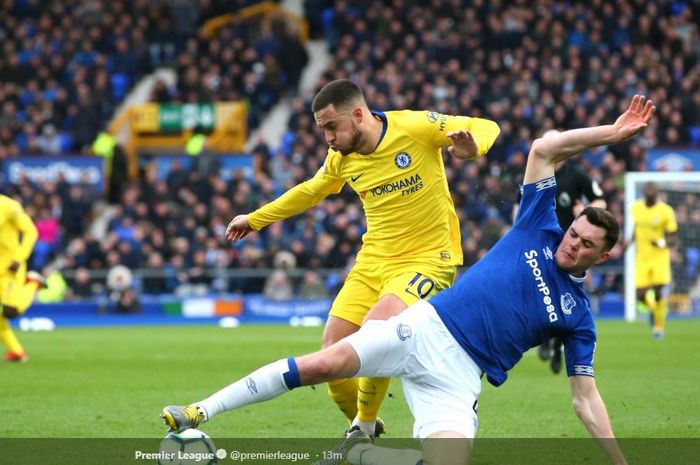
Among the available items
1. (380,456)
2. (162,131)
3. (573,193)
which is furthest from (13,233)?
(162,131)

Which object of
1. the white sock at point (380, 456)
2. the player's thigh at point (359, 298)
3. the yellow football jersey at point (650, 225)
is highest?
the player's thigh at point (359, 298)

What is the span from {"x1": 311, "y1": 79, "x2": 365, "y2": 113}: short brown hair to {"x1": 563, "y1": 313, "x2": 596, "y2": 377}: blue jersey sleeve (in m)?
2.11

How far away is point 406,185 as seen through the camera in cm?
796

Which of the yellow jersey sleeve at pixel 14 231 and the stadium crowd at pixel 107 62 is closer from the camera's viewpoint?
the yellow jersey sleeve at pixel 14 231

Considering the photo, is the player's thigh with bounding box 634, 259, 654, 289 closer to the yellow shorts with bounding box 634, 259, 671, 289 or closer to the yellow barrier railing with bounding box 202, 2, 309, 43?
the yellow shorts with bounding box 634, 259, 671, 289

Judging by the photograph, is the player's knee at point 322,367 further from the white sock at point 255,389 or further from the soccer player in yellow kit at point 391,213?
the soccer player in yellow kit at point 391,213

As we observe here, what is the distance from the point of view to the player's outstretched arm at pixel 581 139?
6.42 meters

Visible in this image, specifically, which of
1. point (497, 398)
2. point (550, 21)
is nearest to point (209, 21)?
point (550, 21)

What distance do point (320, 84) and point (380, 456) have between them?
23.7 m

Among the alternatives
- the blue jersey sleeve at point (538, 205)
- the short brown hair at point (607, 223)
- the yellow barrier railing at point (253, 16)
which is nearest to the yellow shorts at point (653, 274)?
the blue jersey sleeve at point (538, 205)

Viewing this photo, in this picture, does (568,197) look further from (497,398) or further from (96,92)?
(96,92)

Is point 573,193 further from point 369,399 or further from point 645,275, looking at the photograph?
point 645,275

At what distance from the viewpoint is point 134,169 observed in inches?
1220

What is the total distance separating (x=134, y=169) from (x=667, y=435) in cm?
2389
